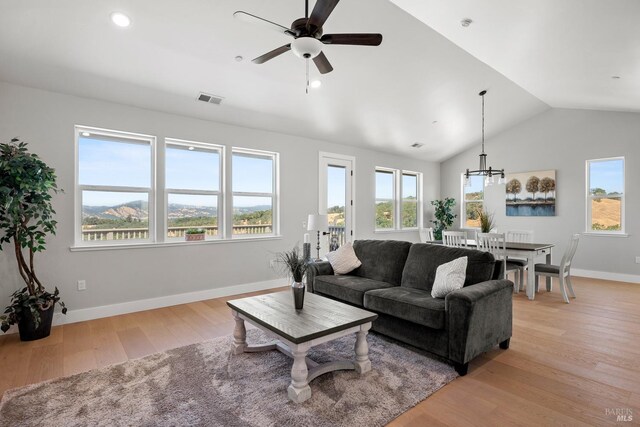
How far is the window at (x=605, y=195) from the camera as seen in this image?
5957 millimetres

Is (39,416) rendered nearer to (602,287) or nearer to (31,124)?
(31,124)

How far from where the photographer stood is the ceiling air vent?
4193 millimetres

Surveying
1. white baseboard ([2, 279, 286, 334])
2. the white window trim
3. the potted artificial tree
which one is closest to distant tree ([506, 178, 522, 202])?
white baseboard ([2, 279, 286, 334])

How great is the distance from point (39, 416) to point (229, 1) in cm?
340

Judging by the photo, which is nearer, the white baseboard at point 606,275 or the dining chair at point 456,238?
the dining chair at point 456,238

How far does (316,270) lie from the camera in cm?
412

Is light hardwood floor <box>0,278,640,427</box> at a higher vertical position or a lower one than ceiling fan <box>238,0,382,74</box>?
lower

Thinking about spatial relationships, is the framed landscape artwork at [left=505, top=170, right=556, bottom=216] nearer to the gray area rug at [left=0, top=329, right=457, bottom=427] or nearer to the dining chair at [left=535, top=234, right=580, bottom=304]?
the dining chair at [left=535, top=234, right=580, bottom=304]

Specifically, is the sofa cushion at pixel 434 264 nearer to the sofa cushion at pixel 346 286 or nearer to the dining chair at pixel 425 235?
the sofa cushion at pixel 346 286

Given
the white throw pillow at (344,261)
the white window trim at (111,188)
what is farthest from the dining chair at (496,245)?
the white window trim at (111,188)

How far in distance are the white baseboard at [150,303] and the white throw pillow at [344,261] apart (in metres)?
1.61

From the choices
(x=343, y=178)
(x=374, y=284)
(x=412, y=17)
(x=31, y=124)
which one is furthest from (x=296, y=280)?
(x=343, y=178)

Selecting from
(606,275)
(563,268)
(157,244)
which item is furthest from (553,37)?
(157,244)

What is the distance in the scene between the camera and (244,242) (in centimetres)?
512
